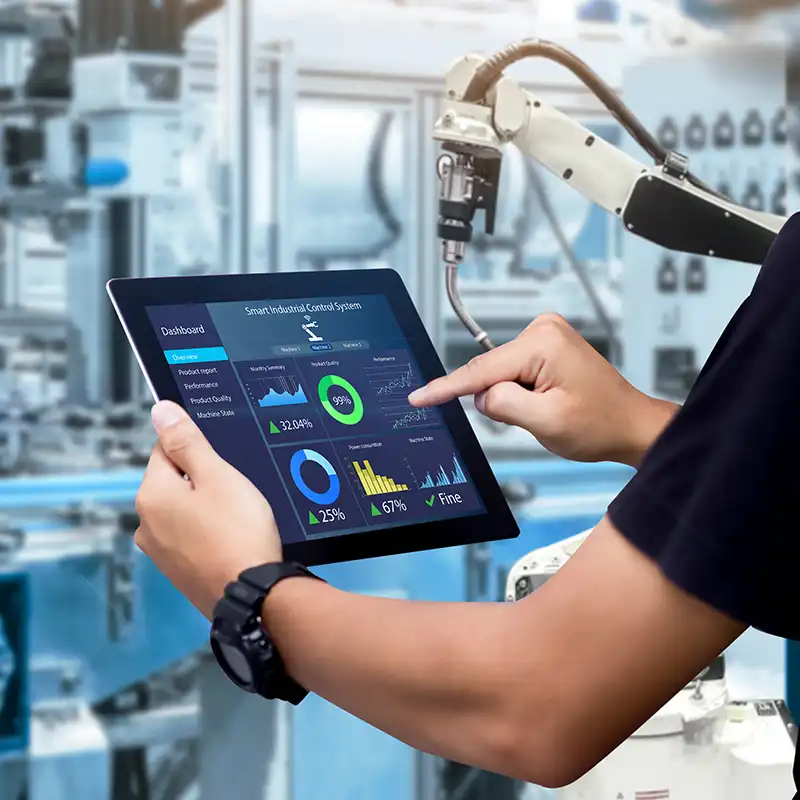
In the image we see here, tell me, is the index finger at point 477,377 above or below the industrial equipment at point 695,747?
above

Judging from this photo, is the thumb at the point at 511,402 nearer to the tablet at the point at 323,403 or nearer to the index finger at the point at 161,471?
the tablet at the point at 323,403

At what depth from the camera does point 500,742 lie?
33.4 inches

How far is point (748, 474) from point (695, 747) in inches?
52.8

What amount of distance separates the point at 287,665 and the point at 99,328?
2232mm

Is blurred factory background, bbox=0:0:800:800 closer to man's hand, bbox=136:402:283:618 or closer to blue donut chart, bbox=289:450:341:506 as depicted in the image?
blue donut chart, bbox=289:450:341:506

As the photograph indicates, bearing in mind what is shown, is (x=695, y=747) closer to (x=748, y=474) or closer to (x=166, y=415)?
(x=166, y=415)

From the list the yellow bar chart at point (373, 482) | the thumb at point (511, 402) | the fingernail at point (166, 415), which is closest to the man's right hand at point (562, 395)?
the thumb at point (511, 402)

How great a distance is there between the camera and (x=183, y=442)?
1111 mm

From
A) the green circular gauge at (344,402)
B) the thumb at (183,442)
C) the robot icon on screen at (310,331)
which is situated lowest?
the green circular gauge at (344,402)

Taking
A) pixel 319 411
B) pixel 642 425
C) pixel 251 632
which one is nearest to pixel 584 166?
pixel 642 425

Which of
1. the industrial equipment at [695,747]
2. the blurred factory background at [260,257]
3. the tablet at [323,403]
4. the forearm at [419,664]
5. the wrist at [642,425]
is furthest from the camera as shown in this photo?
the blurred factory background at [260,257]

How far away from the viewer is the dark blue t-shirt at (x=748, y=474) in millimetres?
734

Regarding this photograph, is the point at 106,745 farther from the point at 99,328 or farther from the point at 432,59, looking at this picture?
the point at 432,59

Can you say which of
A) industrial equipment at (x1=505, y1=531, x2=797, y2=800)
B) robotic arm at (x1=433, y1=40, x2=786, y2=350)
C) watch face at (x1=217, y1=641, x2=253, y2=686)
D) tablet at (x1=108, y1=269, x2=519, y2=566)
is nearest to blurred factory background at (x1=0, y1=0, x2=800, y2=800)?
industrial equipment at (x1=505, y1=531, x2=797, y2=800)
